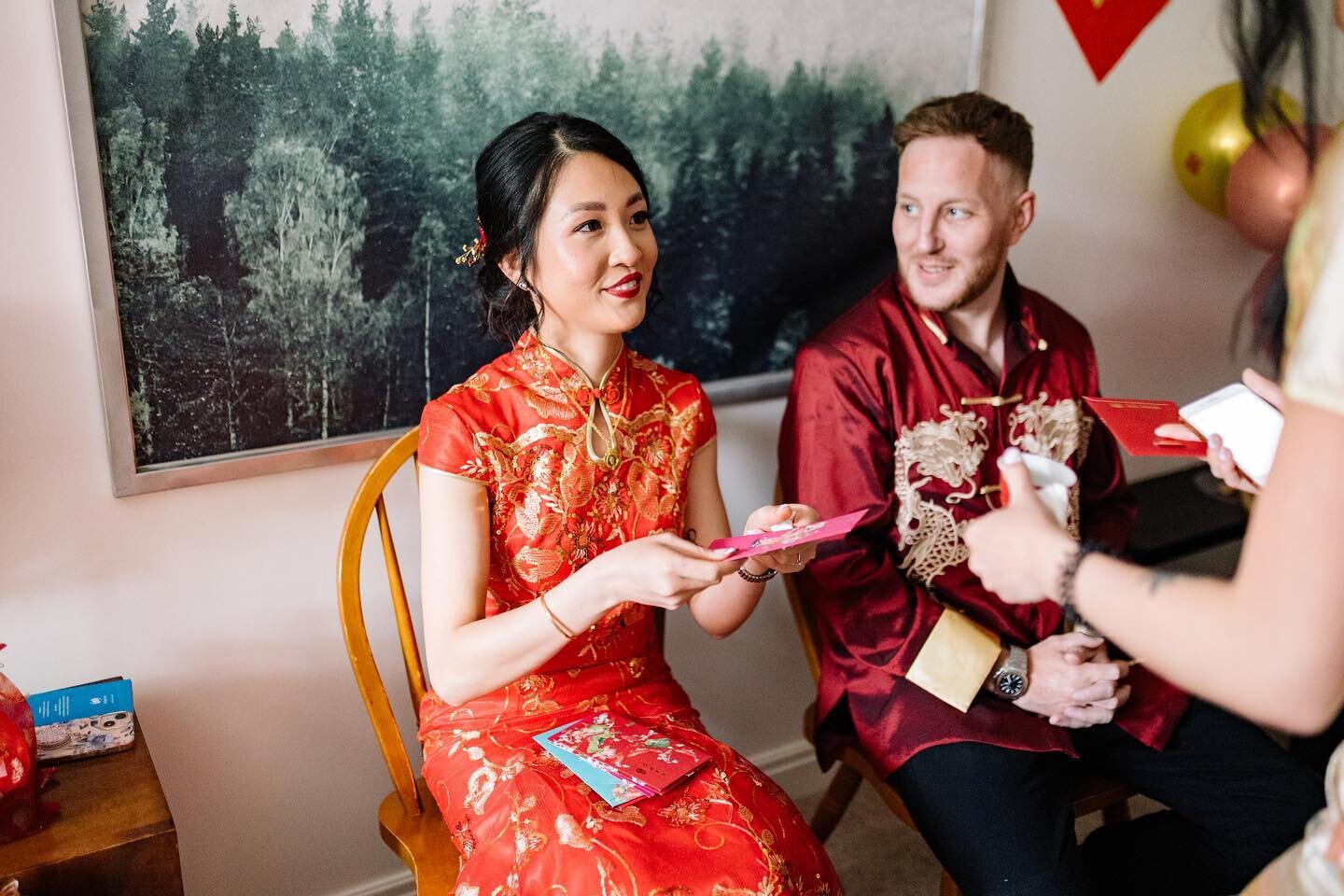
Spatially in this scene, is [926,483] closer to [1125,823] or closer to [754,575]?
[754,575]

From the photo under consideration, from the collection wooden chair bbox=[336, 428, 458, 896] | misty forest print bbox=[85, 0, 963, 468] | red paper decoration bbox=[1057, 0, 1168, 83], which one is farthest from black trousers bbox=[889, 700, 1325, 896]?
red paper decoration bbox=[1057, 0, 1168, 83]

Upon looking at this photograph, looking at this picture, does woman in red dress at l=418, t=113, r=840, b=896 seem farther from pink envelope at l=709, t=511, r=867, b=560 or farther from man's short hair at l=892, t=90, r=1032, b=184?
man's short hair at l=892, t=90, r=1032, b=184

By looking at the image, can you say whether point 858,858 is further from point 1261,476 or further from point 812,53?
point 812,53

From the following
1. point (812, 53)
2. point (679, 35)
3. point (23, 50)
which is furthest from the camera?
point (812, 53)

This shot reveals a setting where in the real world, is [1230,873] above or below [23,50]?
below

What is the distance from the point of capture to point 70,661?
1653 mm

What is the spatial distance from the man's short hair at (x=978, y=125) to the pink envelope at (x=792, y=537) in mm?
826

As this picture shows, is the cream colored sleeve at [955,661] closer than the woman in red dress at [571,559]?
No

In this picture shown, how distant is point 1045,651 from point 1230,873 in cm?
42

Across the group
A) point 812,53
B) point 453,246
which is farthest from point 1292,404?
point 812,53

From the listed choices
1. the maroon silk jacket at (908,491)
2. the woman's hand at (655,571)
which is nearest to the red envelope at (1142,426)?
the maroon silk jacket at (908,491)

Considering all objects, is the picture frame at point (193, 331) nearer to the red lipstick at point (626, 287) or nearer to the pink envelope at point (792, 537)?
the red lipstick at point (626, 287)

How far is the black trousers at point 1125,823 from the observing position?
1.53 metres

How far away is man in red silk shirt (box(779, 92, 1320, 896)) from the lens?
63.7 inches
